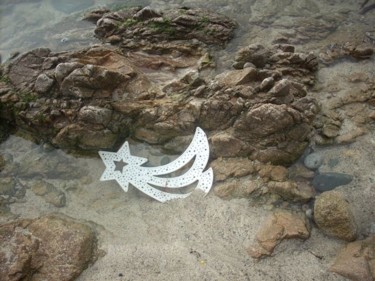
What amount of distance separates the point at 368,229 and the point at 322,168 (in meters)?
0.89

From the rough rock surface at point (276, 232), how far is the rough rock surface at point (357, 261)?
41 cm

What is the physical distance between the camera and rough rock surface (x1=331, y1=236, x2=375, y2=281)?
3.36 m

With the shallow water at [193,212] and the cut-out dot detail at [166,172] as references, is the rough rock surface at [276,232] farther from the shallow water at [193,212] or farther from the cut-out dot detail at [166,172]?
the cut-out dot detail at [166,172]

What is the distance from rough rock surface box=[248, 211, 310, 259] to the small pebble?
706mm

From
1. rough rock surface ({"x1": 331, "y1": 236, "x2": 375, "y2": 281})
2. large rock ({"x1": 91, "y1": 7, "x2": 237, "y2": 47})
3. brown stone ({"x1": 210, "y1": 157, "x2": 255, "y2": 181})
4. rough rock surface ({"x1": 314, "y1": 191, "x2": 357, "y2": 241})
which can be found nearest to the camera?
rough rock surface ({"x1": 331, "y1": 236, "x2": 375, "y2": 281})

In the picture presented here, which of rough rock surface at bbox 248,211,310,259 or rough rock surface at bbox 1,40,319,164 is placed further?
rough rock surface at bbox 1,40,319,164

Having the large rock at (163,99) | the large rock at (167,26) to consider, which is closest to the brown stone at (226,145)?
the large rock at (163,99)

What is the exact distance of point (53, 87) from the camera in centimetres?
500

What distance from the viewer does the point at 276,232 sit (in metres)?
3.81

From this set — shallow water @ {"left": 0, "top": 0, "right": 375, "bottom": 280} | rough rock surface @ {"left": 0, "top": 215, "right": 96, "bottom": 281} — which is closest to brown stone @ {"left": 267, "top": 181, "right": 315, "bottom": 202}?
shallow water @ {"left": 0, "top": 0, "right": 375, "bottom": 280}

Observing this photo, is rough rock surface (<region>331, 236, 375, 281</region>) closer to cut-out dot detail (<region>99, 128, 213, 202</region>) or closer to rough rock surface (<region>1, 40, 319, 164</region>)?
rough rock surface (<region>1, 40, 319, 164</region>)

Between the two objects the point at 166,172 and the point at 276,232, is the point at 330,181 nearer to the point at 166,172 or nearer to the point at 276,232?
the point at 276,232

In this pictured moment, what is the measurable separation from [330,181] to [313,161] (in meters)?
0.34

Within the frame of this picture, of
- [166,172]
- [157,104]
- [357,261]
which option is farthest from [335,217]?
[157,104]
